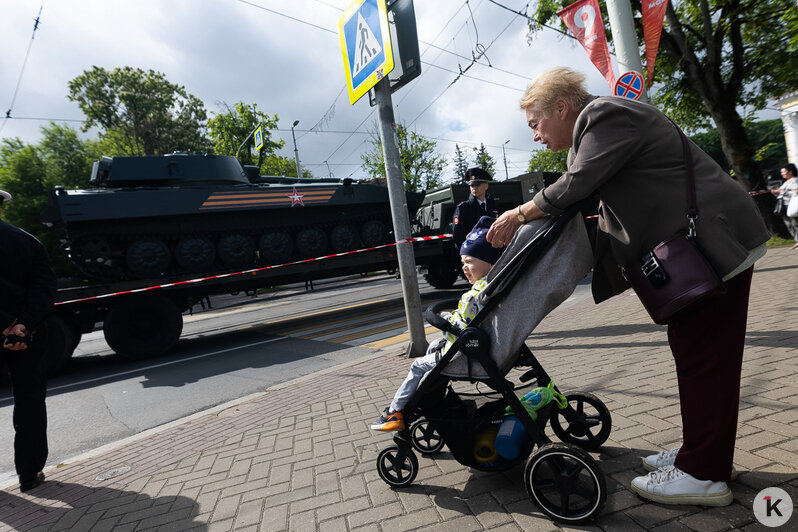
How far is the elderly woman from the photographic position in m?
1.68

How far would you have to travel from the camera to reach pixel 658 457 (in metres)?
2.14

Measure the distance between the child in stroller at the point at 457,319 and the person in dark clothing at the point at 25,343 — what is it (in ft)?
8.09

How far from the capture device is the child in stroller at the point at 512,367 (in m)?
1.86

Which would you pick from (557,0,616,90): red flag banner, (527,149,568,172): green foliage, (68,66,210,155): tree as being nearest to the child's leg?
(557,0,616,90): red flag banner

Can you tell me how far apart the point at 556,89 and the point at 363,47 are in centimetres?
392

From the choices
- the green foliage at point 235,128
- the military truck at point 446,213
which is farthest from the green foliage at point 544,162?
the military truck at point 446,213

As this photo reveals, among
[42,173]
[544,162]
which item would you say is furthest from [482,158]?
[42,173]

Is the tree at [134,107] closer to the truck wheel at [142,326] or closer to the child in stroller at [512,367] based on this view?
the truck wheel at [142,326]

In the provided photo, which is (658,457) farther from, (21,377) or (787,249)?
(787,249)

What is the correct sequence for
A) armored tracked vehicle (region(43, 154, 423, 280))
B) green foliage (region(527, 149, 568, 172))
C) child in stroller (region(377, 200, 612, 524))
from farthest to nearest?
1. green foliage (region(527, 149, 568, 172))
2. armored tracked vehicle (region(43, 154, 423, 280))
3. child in stroller (region(377, 200, 612, 524))

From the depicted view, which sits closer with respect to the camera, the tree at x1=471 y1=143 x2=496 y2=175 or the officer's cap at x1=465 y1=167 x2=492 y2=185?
the officer's cap at x1=465 y1=167 x2=492 y2=185

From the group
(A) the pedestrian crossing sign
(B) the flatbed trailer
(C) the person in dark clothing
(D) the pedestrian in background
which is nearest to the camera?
(C) the person in dark clothing

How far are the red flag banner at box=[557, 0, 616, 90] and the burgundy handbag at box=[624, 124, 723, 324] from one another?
5.25m

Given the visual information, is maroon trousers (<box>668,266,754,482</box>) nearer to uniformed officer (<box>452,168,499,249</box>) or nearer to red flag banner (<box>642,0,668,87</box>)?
uniformed officer (<box>452,168,499,249</box>)
